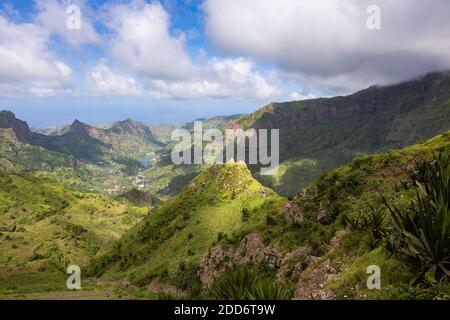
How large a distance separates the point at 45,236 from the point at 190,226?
264 ft

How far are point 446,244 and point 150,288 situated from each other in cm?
3480

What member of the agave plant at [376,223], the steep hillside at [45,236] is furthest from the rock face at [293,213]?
the steep hillside at [45,236]

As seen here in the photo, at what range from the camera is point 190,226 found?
57188mm

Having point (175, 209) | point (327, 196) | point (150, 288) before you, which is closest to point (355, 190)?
point (327, 196)

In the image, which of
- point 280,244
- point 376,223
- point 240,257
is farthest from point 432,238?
point 240,257

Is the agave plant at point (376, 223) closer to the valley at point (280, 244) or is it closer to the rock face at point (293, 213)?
the valley at point (280, 244)

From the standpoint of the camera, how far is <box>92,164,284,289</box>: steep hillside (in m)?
45.2

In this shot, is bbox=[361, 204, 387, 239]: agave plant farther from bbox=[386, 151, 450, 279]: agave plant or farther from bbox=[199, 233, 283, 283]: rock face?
bbox=[199, 233, 283, 283]: rock face

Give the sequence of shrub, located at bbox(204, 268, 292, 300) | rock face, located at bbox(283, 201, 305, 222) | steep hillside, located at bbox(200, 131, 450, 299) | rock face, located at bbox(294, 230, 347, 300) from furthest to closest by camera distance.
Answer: rock face, located at bbox(283, 201, 305, 222) < rock face, located at bbox(294, 230, 347, 300) < steep hillside, located at bbox(200, 131, 450, 299) < shrub, located at bbox(204, 268, 292, 300)

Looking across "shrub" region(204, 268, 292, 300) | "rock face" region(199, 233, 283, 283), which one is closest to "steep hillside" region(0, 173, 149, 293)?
"rock face" region(199, 233, 283, 283)

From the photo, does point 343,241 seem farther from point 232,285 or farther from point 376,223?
point 232,285

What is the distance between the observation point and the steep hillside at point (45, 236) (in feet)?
216

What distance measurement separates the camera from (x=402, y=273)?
13664mm

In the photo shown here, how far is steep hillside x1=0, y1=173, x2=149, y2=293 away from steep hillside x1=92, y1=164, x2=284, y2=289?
10.0 metres
